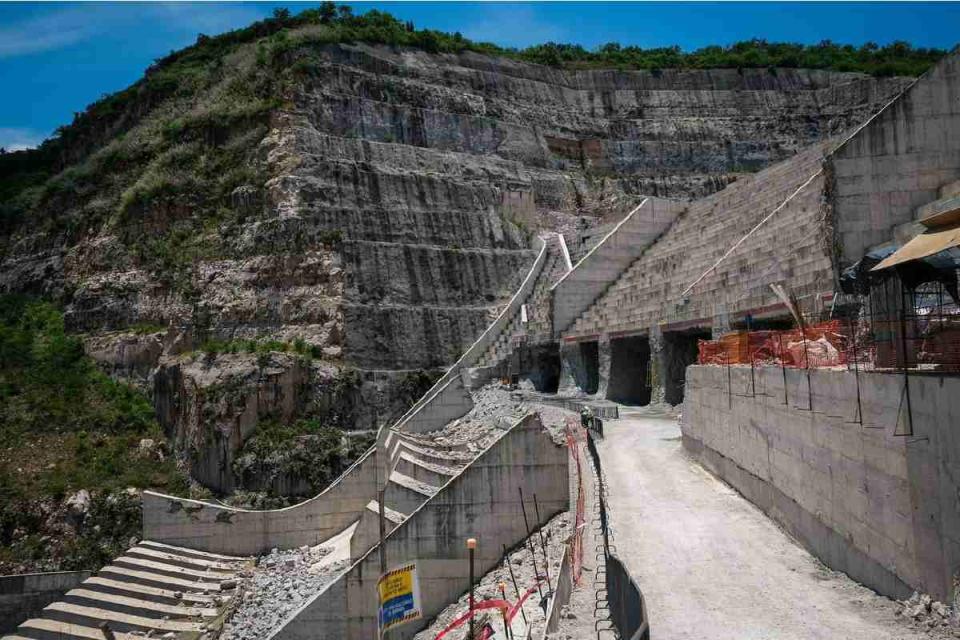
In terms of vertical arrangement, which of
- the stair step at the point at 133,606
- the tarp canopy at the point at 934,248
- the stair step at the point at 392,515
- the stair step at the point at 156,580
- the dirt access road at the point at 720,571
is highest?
the tarp canopy at the point at 934,248

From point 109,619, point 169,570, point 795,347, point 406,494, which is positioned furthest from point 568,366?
point 795,347

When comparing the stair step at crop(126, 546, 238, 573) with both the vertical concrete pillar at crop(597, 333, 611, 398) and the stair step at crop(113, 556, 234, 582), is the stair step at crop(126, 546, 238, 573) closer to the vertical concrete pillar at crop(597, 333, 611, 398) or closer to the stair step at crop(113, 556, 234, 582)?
the stair step at crop(113, 556, 234, 582)

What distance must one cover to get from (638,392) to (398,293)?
39.4 feet

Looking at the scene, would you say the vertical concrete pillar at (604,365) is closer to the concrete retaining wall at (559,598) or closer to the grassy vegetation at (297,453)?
the grassy vegetation at (297,453)

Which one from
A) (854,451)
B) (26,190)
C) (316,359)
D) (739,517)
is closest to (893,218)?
(739,517)

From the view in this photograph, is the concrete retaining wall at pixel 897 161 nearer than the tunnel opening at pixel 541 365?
Yes

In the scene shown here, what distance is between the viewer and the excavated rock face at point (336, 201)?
34.1 m

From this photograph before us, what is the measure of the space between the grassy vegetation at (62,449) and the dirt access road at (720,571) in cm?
2145

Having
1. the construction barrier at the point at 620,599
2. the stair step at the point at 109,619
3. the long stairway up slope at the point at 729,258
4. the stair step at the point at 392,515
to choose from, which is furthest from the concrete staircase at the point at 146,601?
the long stairway up slope at the point at 729,258

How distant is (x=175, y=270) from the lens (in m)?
37.8

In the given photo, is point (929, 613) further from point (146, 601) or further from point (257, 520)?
point (257, 520)

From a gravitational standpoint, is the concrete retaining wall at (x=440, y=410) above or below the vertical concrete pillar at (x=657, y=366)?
below

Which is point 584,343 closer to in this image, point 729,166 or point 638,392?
point 638,392

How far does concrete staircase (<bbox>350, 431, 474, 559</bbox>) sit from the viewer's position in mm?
22078
